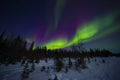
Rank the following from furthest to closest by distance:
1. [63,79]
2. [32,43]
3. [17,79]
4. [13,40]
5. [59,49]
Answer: [59,49] < [32,43] < [13,40] < [63,79] < [17,79]

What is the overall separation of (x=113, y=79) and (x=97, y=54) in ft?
219

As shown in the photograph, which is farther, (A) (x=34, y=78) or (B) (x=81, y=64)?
(B) (x=81, y=64)

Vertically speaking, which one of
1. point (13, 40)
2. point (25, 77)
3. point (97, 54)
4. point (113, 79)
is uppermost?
point (13, 40)

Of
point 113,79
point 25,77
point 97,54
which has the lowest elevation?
point 113,79

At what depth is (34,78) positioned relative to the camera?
13.9 metres

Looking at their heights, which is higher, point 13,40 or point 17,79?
point 13,40

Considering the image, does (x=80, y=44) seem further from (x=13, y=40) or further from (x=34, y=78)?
(x=13, y=40)

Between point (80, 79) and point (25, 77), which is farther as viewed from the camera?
point (80, 79)

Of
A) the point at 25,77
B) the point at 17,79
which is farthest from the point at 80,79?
the point at 17,79

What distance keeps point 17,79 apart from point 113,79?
1520 centimetres

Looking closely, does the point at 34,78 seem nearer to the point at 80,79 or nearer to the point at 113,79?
the point at 80,79

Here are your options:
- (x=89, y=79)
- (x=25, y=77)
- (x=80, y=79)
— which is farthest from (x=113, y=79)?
(x=25, y=77)

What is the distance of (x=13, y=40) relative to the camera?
5362 centimetres

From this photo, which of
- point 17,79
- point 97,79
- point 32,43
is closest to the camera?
point 17,79
